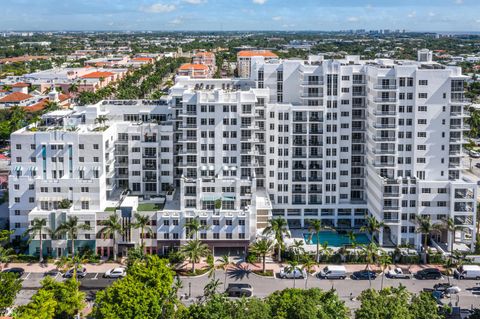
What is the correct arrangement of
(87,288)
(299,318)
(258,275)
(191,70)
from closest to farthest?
(299,318), (87,288), (258,275), (191,70)

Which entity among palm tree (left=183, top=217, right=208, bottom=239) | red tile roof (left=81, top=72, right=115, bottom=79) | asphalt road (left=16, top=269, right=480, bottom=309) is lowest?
asphalt road (left=16, top=269, right=480, bottom=309)

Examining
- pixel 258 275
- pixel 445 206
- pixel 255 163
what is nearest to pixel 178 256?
pixel 258 275

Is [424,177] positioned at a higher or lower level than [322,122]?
lower

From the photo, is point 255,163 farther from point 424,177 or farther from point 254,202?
point 424,177

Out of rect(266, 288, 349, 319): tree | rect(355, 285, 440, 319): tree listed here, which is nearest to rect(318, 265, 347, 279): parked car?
rect(266, 288, 349, 319): tree

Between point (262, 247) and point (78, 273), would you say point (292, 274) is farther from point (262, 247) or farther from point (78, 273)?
point (78, 273)

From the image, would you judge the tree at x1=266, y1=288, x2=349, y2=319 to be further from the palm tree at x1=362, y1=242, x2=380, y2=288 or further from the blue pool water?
the blue pool water

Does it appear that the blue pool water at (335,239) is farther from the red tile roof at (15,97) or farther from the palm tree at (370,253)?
the red tile roof at (15,97)
